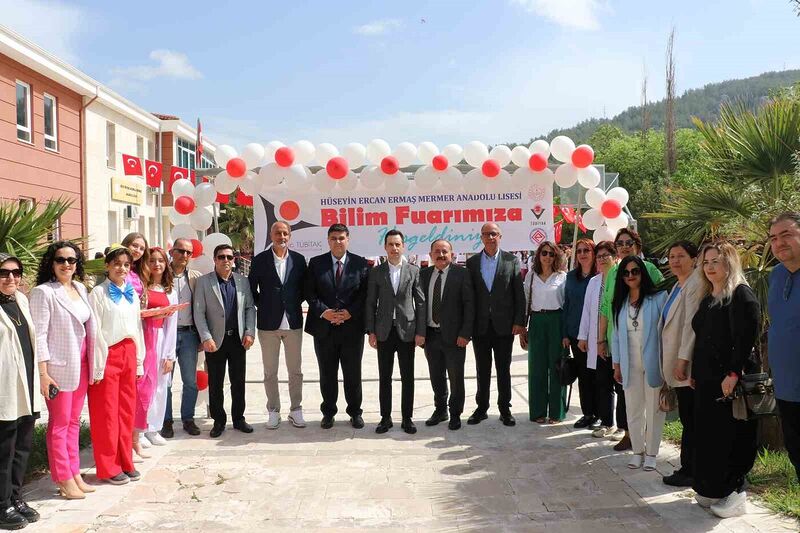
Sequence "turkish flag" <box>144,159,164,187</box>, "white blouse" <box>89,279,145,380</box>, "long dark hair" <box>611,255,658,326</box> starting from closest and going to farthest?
"white blouse" <box>89,279,145,380</box> → "long dark hair" <box>611,255,658,326</box> → "turkish flag" <box>144,159,164,187</box>

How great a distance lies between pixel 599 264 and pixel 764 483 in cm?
224

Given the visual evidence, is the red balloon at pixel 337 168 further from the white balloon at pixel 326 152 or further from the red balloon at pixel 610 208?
the red balloon at pixel 610 208

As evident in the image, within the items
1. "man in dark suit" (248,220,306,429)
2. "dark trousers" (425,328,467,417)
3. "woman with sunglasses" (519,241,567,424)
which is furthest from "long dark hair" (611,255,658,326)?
"man in dark suit" (248,220,306,429)

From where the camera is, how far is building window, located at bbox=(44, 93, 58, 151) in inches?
746

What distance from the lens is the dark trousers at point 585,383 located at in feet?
21.1

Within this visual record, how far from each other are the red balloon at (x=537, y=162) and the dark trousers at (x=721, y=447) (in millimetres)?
5255

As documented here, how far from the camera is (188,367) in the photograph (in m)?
6.34

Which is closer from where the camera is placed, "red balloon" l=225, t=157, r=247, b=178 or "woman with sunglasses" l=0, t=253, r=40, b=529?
"woman with sunglasses" l=0, t=253, r=40, b=529

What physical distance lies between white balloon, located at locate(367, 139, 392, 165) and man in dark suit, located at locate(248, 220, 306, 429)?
2.85m

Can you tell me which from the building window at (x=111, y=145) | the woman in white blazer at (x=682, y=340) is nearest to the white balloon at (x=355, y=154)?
the woman in white blazer at (x=682, y=340)

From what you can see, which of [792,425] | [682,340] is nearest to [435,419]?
[682,340]

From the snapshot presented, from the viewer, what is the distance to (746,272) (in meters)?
4.95

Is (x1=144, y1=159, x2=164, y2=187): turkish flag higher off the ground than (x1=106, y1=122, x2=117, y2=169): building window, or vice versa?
(x1=106, y1=122, x2=117, y2=169): building window

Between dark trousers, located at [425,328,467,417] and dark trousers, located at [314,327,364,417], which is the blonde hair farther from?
dark trousers, located at [314,327,364,417]
